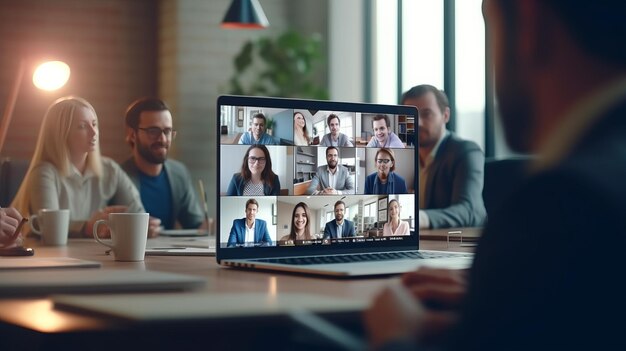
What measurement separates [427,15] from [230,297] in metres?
5.13

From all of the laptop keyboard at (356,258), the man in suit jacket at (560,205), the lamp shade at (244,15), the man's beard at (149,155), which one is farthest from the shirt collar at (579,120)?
the lamp shade at (244,15)

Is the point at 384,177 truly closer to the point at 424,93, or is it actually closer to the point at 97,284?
the point at 97,284

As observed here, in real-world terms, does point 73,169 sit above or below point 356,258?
above

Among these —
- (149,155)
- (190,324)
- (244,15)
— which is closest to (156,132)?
(149,155)

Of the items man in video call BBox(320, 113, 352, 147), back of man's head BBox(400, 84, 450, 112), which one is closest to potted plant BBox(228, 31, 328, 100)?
back of man's head BBox(400, 84, 450, 112)

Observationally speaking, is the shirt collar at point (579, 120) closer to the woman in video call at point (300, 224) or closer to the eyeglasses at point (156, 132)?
the woman in video call at point (300, 224)

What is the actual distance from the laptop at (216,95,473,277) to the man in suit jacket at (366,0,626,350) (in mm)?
821

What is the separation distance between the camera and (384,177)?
200 cm

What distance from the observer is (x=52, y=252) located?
2.29 m

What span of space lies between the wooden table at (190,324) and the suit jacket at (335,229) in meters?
0.23

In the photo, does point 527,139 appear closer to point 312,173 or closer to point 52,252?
point 312,173

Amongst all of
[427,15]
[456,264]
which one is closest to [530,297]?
[456,264]

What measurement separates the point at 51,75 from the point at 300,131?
2.77m

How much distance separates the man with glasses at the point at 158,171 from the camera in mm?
→ 4203
